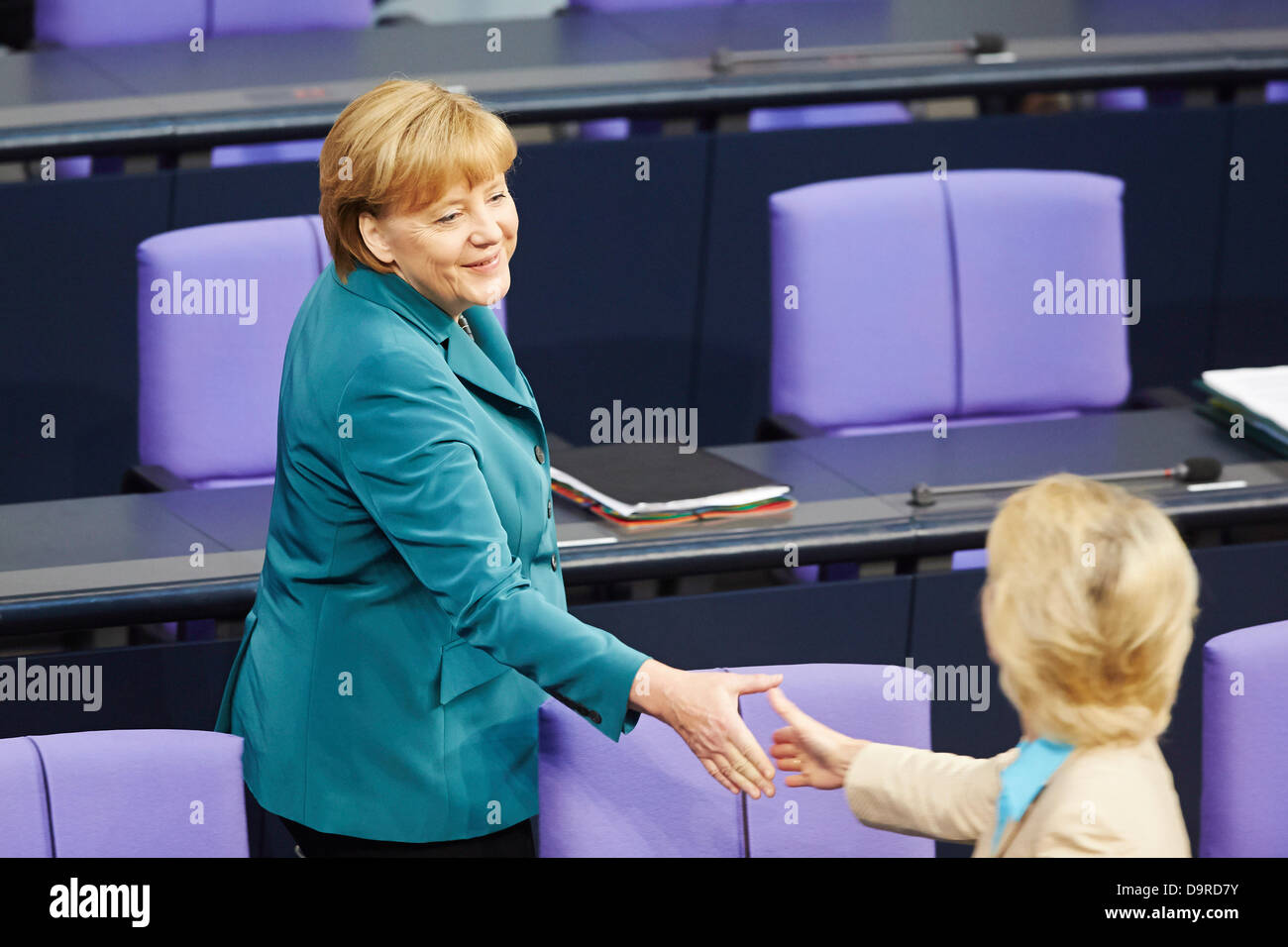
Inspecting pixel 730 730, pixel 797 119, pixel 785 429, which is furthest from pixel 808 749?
pixel 797 119

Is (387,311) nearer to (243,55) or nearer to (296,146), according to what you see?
(296,146)

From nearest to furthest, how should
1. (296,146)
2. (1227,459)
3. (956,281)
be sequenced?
1. (1227,459)
2. (956,281)
3. (296,146)

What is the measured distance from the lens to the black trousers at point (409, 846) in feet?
6.97

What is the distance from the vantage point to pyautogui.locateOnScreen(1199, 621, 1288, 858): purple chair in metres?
2.25

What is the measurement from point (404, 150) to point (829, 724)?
79 cm

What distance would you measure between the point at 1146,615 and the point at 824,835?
27.3 inches

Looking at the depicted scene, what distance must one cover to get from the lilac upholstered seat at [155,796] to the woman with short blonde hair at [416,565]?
10 centimetres

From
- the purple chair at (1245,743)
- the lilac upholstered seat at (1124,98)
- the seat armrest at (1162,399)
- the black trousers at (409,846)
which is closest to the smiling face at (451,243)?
the black trousers at (409,846)

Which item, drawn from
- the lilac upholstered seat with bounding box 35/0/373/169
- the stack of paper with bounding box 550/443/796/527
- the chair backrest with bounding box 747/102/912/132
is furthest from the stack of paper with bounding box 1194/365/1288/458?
the lilac upholstered seat with bounding box 35/0/373/169

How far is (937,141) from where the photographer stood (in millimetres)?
4293

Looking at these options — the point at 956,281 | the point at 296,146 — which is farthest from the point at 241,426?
the point at 956,281

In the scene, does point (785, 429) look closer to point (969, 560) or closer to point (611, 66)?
point (969, 560)

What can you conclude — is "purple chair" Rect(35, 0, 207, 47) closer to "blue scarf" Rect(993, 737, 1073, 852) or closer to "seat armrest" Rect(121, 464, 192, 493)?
"seat armrest" Rect(121, 464, 192, 493)

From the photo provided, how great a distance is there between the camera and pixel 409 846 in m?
2.12
